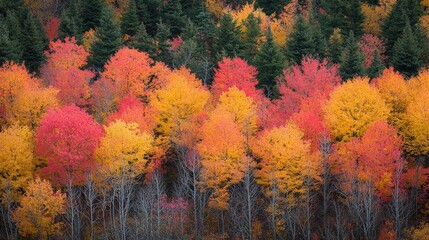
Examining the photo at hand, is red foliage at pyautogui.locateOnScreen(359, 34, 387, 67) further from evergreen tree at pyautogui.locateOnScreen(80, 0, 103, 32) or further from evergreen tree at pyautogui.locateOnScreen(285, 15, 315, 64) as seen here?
evergreen tree at pyautogui.locateOnScreen(80, 0, 103, 32)

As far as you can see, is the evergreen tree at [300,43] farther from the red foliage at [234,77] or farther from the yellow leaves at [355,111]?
the yellow leaves at [355,111]

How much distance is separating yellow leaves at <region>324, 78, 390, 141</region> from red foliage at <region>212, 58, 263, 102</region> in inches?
412

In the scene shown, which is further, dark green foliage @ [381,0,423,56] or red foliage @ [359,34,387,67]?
dark green foliage @ [381,0,423,56]

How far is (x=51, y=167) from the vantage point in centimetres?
4588

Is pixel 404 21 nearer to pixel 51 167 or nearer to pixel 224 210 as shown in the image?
pixel 224 210

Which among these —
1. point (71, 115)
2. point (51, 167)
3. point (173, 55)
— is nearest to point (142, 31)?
point (173, 55)

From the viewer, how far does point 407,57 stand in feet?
193

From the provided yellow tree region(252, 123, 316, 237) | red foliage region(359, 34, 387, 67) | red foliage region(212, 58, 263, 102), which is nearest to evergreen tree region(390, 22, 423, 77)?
red foliage region(359, 34, 387, 67)

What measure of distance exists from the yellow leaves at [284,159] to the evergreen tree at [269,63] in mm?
13267

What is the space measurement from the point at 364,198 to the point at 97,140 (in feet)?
74.5

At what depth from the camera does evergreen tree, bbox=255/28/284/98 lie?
2360 inches

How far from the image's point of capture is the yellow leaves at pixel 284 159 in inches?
1781

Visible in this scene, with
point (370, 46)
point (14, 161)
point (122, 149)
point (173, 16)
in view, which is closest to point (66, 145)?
point (122, 149)

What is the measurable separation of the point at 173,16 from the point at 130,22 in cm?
644
